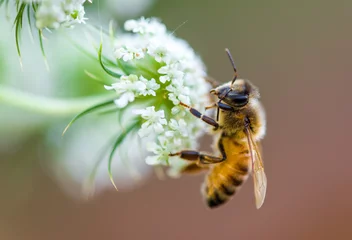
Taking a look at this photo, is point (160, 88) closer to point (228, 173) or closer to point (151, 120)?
point (151, 120)

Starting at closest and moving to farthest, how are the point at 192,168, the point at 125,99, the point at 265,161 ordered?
1. the point at 125,99
2. the point at 192,168
3. the point at 265,161

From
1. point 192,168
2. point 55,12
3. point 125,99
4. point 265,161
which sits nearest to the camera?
point 55,12

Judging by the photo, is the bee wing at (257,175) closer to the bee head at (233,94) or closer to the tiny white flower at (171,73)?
the bee head at (233,94)

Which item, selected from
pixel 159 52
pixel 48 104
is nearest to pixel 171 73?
pixel 159 52

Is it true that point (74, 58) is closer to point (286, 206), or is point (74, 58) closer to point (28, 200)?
point (28, 200)

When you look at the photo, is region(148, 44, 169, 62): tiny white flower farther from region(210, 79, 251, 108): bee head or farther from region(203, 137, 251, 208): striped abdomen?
region(203, 137, 251, 208): striped abdomen

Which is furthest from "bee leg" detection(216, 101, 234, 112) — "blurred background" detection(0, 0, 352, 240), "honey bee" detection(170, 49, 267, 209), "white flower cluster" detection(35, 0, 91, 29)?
"blurred background" detection(0, 0, 352, 240)

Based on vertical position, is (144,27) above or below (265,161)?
below
